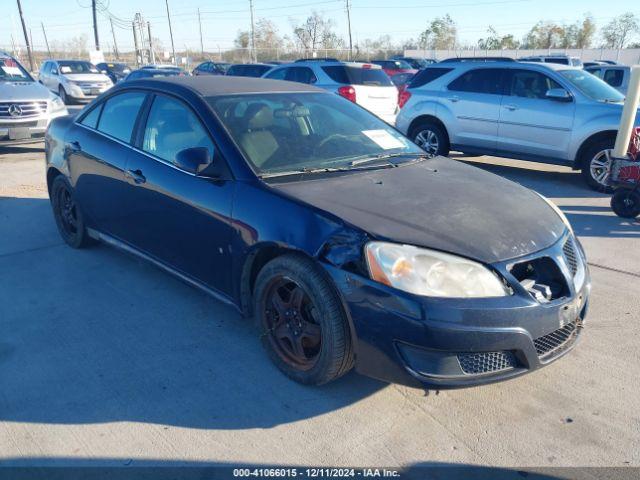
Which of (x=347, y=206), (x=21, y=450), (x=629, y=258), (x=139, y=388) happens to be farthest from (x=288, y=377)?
(x=629, y=258)

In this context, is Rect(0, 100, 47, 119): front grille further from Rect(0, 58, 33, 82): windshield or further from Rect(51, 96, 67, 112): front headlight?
Rect(0, 58, 33, 82): windshield

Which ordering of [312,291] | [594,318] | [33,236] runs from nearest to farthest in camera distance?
[312,291], [594,318], [33,236]

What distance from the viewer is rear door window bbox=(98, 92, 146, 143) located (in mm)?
4215

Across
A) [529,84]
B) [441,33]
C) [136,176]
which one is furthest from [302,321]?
[441,33]

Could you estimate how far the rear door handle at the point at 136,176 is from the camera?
3888mm

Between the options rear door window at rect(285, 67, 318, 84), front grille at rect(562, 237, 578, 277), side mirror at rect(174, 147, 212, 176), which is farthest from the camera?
rear door window at rect(285, 67, 318, 84)

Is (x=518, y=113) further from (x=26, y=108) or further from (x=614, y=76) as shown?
(x=614, y=76)

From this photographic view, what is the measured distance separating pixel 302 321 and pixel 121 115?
2.48m

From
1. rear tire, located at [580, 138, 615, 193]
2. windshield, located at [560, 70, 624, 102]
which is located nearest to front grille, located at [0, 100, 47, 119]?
windshield, located at [560, 70, 624, 102]

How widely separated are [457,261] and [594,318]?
1.85 m

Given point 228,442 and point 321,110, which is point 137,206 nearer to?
point 321,110

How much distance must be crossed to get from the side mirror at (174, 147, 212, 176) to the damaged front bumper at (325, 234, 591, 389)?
1.14 m

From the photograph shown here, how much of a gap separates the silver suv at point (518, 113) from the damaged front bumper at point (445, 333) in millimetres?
5417

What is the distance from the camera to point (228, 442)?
2.65 m
